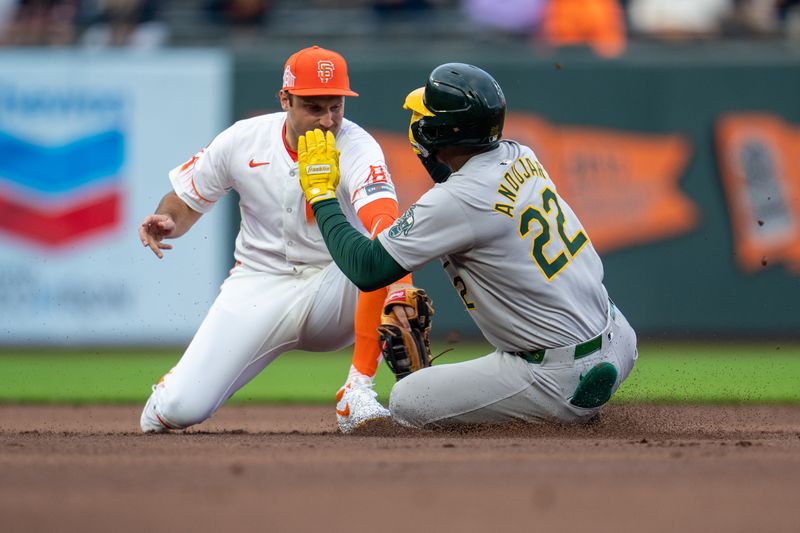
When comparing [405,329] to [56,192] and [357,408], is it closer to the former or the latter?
[357,408]

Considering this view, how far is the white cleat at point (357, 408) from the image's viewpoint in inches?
243

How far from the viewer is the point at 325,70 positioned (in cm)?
630

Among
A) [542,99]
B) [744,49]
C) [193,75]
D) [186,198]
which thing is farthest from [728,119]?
[186,198]

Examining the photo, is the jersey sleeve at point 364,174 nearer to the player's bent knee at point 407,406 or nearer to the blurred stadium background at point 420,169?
the player's bent knee at point 407,406

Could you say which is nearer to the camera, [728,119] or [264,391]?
[264,391]

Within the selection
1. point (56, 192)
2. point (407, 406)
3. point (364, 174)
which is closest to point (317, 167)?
point (364, 174)

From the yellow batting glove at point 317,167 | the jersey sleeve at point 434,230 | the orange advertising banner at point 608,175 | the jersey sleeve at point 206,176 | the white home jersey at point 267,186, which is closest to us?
the jersey sleeve at point 434,230

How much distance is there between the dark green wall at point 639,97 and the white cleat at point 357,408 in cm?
569

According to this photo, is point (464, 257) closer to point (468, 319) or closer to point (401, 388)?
point (401, 388)

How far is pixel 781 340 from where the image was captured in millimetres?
11805

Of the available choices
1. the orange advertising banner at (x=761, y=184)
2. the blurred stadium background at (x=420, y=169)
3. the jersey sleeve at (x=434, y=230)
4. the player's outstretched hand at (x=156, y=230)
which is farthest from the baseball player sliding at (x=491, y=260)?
the orange advertising banner at (x=761, y=184)

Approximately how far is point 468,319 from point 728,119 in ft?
11.1

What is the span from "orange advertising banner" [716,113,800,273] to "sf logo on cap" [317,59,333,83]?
268 inches

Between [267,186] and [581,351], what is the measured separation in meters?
1.95
